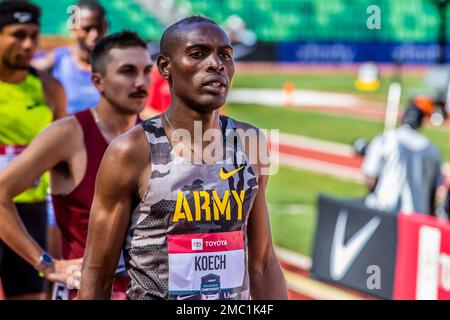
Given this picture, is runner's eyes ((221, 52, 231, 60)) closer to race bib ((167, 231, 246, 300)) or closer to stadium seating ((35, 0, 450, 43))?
race bib ((167, 231, 246, 300))

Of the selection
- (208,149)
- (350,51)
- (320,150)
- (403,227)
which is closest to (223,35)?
(208,149)

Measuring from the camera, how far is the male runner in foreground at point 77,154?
4262 millimetres

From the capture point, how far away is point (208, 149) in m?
3.25

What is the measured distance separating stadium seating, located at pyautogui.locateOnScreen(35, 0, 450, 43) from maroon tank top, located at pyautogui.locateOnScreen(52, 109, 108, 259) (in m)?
30.2

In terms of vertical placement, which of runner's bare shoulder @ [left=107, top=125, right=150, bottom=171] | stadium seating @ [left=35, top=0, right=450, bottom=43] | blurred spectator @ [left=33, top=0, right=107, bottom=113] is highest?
stadium seating @ [left=35, top=0, right=450, bottom=43]

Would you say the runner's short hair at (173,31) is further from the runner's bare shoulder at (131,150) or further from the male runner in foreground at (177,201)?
the runner's bare shoulder at (131,150)

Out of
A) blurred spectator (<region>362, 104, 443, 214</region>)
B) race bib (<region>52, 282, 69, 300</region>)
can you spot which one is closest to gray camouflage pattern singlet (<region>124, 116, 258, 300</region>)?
race bib (<region>52, 282, 69, 300</region>)

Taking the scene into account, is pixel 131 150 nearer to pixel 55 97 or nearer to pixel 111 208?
pixel 111 208

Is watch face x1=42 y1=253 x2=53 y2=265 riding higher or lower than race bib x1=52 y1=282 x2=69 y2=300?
higher

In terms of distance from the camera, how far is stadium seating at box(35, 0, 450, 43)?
35.3 m

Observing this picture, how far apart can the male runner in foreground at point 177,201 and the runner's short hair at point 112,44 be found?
54.2 inches

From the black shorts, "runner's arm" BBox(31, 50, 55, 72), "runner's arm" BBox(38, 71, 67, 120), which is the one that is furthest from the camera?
"runner's arm" BBox(31, 50, 55, 72)

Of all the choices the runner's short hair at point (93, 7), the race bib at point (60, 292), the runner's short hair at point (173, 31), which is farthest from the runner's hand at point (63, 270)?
the runner's short hair at point (93, 7)

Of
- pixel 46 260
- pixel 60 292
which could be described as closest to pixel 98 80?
pixel 46 260
